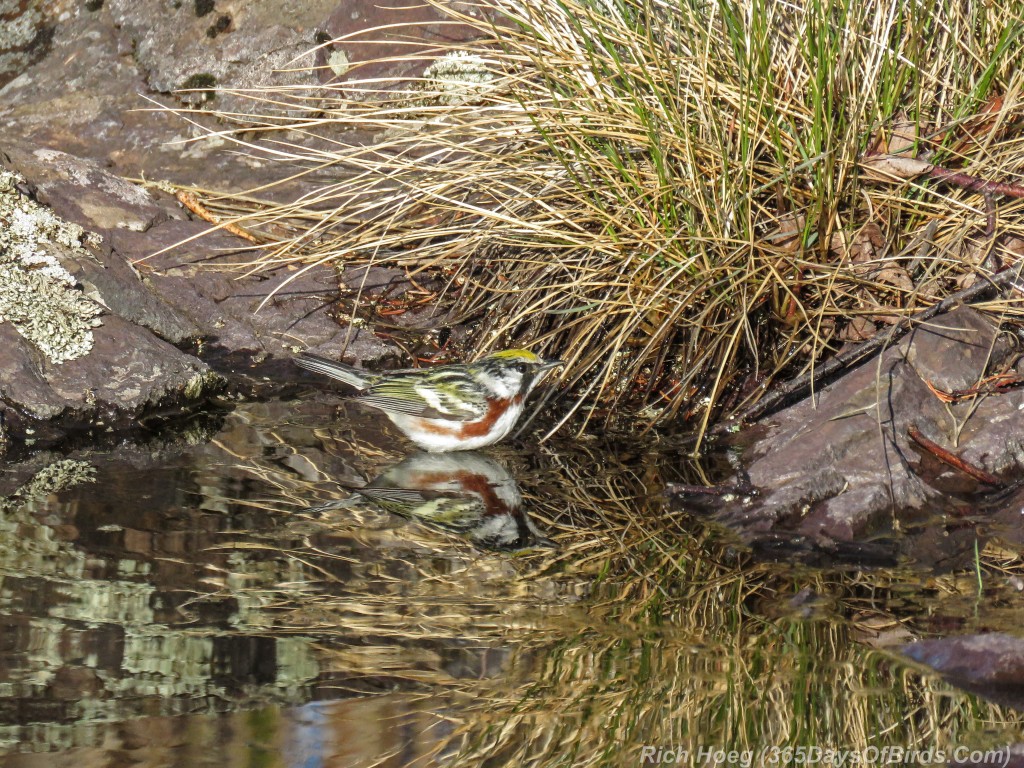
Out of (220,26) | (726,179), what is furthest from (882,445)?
(220,26)

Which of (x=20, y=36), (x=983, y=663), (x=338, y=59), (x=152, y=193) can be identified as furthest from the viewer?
(x=20, y=36)

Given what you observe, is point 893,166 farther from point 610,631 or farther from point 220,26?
point 220,26

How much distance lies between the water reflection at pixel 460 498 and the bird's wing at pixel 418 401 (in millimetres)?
209

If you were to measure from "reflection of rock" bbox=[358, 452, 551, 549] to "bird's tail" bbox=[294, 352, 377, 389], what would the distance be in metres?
0.51

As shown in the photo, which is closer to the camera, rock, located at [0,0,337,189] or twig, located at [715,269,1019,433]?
twig, located at [715,269,1019,433]

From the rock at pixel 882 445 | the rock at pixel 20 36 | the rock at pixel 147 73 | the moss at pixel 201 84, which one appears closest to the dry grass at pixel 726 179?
the rock at pixel 882 445

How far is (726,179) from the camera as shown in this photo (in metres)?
4.94

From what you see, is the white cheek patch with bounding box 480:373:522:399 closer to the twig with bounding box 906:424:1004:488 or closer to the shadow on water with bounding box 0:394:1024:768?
the shadow on water with bounding box 0:394:1024:768

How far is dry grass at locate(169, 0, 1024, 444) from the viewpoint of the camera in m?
4.94

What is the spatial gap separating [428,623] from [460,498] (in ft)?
4.29

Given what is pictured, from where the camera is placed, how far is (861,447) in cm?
436

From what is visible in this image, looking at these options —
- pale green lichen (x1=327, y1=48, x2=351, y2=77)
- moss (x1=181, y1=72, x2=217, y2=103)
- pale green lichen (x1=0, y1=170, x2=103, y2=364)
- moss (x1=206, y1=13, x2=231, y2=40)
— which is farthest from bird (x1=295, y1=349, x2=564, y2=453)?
moss (x1=206, y1=13, x2=231, y2=40)

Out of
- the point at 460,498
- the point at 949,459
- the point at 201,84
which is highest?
the point at 201,84

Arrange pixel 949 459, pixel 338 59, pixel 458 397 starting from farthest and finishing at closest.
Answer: pixel 338 59, pixel 458 397, pixel 949 459
